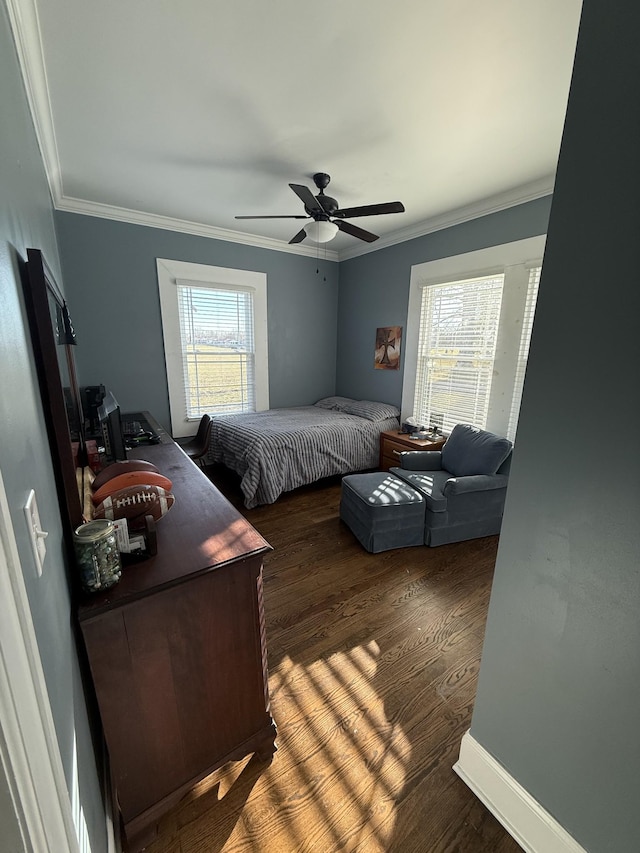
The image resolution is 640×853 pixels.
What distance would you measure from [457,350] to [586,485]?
2.92 meters

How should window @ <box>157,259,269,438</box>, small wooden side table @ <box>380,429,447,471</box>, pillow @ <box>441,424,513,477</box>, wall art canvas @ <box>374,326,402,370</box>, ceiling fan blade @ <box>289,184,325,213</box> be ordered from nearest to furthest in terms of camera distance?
ceiling fan blade @ <box>289,184,325,213</box> < pillow @ <box>441,424,513,477</box> < small wooden side table @ <box>380,429,447,471</box> < window @ <box>157,259,269,438</box> < wall art canvas @ <box>374,326,402,370</box>

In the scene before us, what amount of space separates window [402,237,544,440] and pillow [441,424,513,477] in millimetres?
422

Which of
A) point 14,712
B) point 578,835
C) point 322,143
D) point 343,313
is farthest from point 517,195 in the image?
point 14,712

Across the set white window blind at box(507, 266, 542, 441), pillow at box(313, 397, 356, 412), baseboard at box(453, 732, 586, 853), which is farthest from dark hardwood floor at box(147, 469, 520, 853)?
pillow at box(313, 397, 356, 412)

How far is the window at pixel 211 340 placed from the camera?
387 centimetres

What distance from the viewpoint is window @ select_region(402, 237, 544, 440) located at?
2.98 m

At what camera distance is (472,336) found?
3.38 metres

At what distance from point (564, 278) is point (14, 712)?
1.29m

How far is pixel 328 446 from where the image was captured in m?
3.59

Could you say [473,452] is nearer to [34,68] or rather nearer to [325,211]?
[325,211]

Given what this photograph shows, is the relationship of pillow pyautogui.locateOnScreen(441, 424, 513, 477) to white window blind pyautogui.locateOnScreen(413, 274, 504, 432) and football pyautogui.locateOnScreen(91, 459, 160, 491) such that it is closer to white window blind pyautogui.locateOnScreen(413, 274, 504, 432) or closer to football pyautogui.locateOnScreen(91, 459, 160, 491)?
white window blind pyautogui.locateOnScreen(413, 274, 504, 432)

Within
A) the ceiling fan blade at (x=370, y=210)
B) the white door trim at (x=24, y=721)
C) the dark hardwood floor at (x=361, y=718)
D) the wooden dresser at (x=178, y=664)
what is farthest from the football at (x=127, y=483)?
the ceiling fan blade at (x=370, y=210)

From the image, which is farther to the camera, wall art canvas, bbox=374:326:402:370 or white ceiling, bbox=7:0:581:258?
wall art canvas, bbox=374:326:402:370

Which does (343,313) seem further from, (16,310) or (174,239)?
(16,310)
